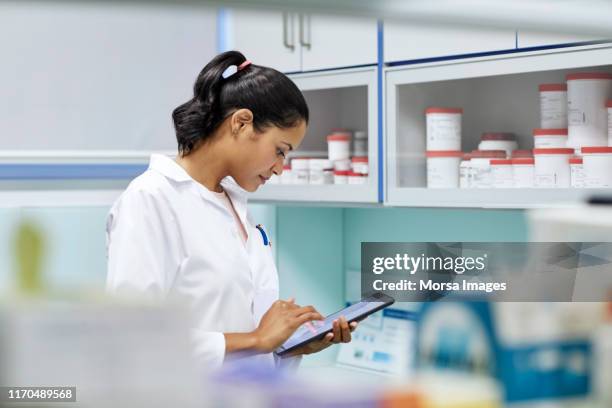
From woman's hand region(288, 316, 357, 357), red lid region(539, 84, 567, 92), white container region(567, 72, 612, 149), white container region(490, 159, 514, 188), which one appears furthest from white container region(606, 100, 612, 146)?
woman's hand region(288, 316, 357, 357)

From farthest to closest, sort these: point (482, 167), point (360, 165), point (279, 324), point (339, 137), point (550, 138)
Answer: point (339, 137) → point (360, 165) → point (482, 167) → point (550, 138) → point (279, 324)

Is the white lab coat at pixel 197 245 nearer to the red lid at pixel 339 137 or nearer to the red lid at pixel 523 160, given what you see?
the red lid at pixel 523 160

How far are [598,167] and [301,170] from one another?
80 cm

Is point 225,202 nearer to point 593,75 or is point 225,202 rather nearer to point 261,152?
point 261,152

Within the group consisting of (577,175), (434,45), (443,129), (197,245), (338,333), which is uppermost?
(434,45)

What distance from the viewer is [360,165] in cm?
212

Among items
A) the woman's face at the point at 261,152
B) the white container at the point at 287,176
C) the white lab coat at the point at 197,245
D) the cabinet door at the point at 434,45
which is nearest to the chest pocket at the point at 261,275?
the white lab coat at the point at 197,245

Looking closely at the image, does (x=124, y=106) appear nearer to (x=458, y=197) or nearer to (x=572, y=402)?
(x=458, y=197)

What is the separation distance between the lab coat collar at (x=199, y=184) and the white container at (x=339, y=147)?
0.70m

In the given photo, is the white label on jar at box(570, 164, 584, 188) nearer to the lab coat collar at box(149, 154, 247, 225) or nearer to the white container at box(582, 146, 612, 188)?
the white container at box(582, 146, 612, 188)

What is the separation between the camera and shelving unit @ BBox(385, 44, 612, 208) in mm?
1898

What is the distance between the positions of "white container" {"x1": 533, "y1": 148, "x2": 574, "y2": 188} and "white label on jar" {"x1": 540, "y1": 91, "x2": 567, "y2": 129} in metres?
0.06

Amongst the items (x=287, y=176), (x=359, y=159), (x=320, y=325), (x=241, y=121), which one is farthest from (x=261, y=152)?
(x=287, y=176)

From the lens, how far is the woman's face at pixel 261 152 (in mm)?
1407
